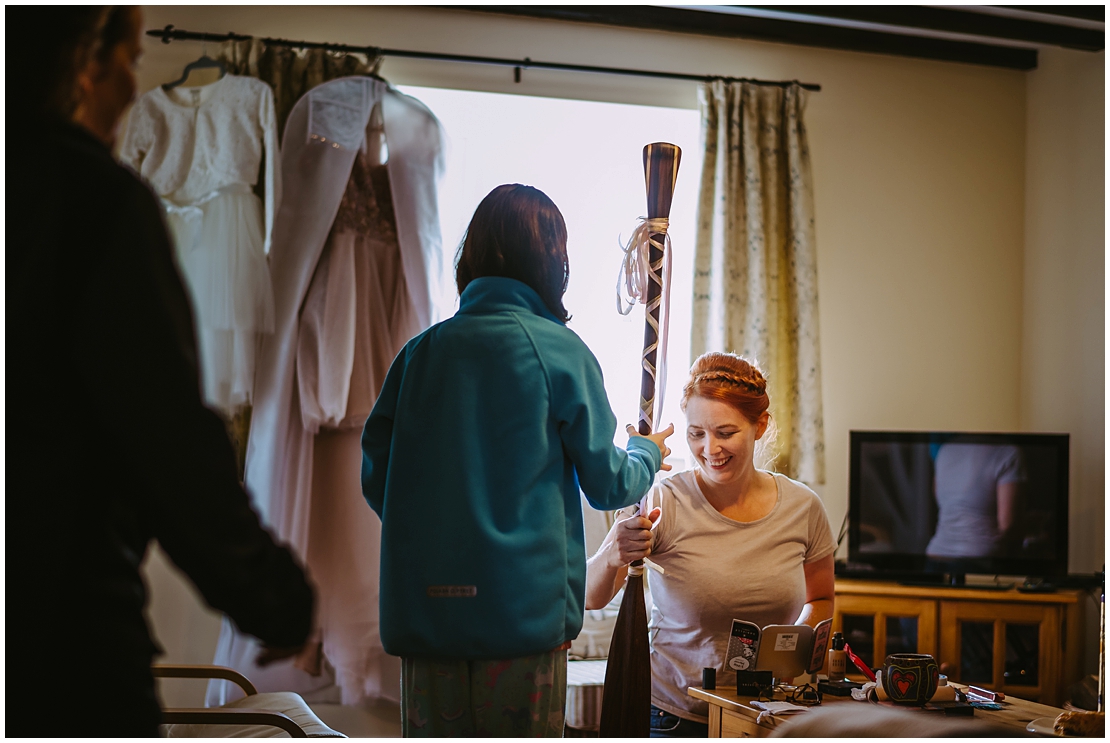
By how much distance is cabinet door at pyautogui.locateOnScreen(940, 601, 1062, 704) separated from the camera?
3.13m

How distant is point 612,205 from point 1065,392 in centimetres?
196

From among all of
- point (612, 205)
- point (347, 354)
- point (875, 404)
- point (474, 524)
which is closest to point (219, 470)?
point (474, 524)

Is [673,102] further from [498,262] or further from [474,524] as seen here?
[474,524]

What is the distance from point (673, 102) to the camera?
3.56 m

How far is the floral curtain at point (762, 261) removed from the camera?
11.2ft

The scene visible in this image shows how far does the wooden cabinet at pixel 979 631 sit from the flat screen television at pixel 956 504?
0.12m

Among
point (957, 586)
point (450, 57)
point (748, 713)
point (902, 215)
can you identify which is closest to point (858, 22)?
point (902, 215)

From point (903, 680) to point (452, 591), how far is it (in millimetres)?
873

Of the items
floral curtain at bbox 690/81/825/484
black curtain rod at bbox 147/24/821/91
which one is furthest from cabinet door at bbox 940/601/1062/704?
black curtain rod at bbox 147/24/821/91

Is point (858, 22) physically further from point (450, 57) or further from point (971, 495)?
point (971, 495)

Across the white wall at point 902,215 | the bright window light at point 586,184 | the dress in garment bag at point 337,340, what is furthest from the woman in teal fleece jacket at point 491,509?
the white wall at point 902,215

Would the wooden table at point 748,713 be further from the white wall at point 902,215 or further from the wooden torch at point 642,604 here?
the white wall at point 902,215

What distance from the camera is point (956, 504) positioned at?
3314 millimetres

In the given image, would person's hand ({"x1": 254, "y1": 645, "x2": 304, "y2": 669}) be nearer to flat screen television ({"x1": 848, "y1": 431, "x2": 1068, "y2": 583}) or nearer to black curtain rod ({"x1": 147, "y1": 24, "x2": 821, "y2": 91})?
black curtain rod ({"x1": 147, "y1": 24, "x2": 821, "y2": 91})
